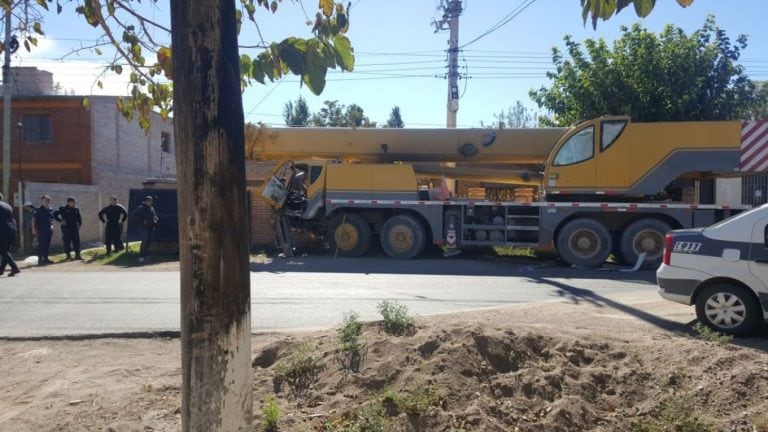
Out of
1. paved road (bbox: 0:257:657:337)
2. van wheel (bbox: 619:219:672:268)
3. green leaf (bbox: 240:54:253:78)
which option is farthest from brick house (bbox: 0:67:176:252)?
green leaf (bbox: 240:54:253:78)

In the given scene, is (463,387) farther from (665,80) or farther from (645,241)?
(665,80)

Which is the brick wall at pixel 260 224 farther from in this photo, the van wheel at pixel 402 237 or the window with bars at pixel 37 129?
the window with bars at pixel 37 129

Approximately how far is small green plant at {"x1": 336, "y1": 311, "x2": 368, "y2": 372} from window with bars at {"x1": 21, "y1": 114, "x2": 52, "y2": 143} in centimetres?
2227

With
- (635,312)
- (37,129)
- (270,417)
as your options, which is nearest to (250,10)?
(270,417)

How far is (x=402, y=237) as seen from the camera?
52.3ft

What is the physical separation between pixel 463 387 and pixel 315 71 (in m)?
2.56

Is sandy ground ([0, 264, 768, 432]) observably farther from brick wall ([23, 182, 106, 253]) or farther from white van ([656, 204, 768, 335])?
brick wall ([23, 182, 106, 253])

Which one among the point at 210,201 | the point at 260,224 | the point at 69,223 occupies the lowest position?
the point at 260,224

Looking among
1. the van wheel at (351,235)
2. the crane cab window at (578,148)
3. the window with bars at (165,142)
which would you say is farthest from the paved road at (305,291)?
the window with bars at (165,142)

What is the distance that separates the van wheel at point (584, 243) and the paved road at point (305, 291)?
0.62 m

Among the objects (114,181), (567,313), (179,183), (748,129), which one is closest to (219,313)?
(179,183)

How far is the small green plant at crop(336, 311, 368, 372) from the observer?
4906 mm

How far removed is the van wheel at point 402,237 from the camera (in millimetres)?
15844

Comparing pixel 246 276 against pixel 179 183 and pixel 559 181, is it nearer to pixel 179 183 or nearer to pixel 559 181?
pixel 179 183
